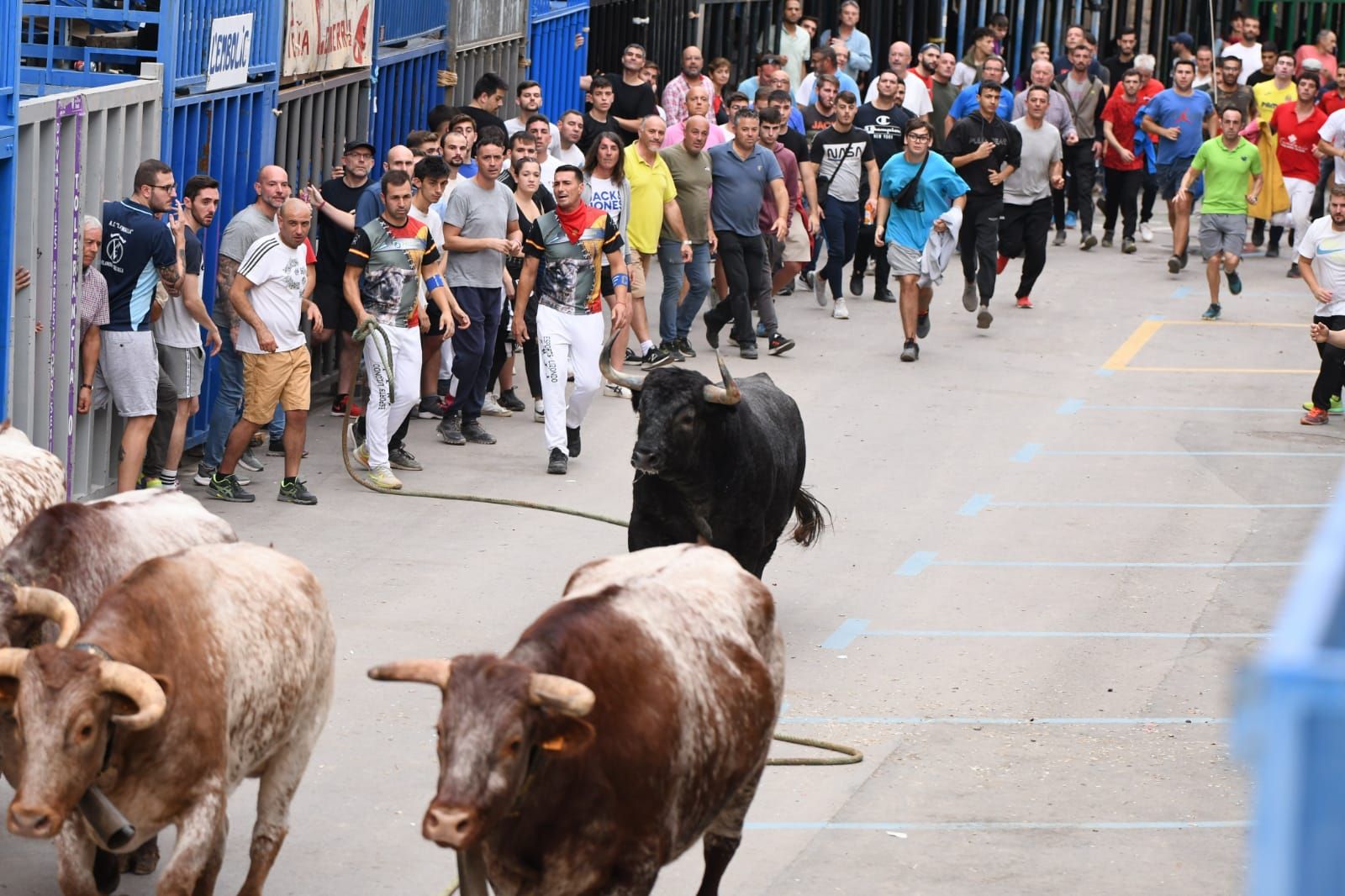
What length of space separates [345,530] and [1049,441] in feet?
18.7

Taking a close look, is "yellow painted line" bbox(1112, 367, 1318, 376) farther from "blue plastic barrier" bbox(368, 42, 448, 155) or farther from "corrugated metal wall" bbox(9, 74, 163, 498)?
"corrugated metal wall" bbox(9, 74, 163, 498)

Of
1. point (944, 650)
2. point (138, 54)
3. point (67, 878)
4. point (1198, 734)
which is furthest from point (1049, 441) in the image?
point (67, 878)

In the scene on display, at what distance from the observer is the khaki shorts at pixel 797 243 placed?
17672 mm

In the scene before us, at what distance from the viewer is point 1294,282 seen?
21.0 meters

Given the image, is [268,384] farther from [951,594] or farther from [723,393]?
[951,594]

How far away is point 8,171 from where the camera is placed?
402 inches

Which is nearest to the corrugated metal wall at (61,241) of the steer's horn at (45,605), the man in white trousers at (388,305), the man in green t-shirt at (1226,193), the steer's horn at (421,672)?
the man in white trousers at (388,305)

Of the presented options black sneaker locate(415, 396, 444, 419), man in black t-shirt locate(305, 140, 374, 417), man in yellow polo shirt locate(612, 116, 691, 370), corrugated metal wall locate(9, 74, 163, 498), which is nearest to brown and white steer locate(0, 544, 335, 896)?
corrugated metal wall locate(9, 74, 163, 498)

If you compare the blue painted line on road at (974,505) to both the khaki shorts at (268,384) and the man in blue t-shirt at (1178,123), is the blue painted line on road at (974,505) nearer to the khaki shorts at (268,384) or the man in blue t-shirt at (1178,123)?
the khaki shorts at (268,384)

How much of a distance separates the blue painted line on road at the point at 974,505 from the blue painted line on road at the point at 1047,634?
2.36 meters

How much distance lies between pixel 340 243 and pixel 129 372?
2.71m

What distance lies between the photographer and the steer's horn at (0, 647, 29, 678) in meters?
5.50

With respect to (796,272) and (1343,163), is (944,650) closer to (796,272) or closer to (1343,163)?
(796,272)

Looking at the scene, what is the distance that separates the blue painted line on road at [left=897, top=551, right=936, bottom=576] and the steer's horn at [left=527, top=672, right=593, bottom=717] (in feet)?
20.5
